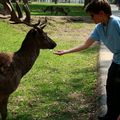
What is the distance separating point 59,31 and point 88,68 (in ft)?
37.8

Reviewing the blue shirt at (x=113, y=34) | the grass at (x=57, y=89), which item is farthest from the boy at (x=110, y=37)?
the grass at (x=57, y=89)

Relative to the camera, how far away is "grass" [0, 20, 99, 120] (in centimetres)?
894

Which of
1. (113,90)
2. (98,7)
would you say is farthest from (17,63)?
(98,7)

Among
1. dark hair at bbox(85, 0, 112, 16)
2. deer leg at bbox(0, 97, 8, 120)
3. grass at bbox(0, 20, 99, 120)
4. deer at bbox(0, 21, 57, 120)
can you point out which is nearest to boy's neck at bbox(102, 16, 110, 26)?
dark hair at bbox(85, 0, 112, 16)

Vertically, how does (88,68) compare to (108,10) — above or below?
below

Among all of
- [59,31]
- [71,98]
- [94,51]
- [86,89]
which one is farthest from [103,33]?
[59,31]

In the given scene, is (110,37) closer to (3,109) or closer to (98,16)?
(98,16)

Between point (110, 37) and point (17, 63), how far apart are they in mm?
2313

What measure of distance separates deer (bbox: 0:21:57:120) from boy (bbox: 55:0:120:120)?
1.56m

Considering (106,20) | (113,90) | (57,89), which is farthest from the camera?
(57,89)

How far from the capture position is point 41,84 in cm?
1163

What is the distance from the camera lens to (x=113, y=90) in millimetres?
6988

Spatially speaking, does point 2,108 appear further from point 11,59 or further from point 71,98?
point 71,98

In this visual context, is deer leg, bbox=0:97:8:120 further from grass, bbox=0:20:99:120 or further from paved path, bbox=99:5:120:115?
paved path, bbox=99:5:120:115
